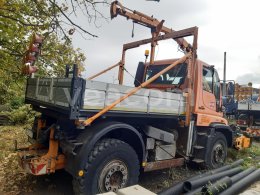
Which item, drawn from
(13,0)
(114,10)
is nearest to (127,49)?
(114,10)

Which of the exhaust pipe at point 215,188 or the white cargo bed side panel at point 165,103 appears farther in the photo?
the white cargo bed side panel at point 165,103

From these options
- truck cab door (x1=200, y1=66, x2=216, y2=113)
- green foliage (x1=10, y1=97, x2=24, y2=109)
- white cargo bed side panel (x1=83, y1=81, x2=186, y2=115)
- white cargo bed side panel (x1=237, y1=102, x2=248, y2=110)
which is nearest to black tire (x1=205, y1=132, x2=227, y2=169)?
truck cab door (x1=200, y1=66, x2=216, y2=113)

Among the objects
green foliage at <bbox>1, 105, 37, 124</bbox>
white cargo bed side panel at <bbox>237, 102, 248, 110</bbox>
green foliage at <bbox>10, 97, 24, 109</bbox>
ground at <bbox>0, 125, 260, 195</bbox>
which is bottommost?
ground at <bbox>0, 125, 260, 195</bbox>

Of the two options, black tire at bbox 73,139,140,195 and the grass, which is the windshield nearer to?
black tire at bbox 73,139,140,195

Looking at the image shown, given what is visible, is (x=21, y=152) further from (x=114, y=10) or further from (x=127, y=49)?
(x=127, y=49)

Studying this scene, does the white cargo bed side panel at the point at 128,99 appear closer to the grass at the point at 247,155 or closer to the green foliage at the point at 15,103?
the grass at the point at 247,155

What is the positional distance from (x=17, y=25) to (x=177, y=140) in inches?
190

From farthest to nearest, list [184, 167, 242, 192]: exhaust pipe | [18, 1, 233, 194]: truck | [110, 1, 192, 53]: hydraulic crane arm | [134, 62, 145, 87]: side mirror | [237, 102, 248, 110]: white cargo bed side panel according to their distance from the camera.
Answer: [237, 102, 248, 110]: white cargo bed side panel → [134, 62, 145, 87]: side mirror → [110, 1, 192, 53]: hydraulic crane arm → [184, 167, 242, 192]: exhaust pipe → [18, 1, 233, 194]: truck

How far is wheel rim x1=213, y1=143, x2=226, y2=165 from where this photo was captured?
6.75 metres

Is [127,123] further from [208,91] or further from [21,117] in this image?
[21,117]

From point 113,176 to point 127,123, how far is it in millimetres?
1025

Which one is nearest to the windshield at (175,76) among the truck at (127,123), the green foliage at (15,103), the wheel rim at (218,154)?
the truck at (127,123)

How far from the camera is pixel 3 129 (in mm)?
10383

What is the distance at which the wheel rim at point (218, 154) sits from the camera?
22.1ft
